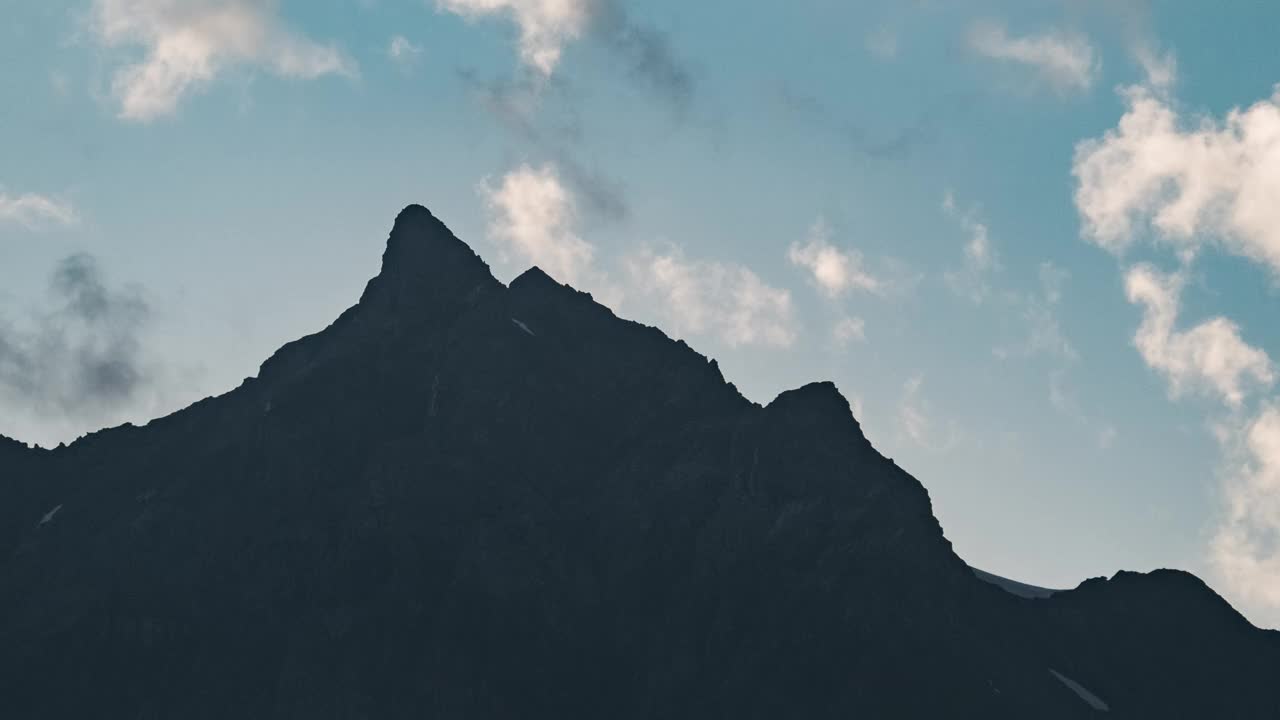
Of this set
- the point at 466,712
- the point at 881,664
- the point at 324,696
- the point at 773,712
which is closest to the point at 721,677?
the point at 773,712

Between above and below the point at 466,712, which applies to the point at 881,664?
above

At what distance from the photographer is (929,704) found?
198 m

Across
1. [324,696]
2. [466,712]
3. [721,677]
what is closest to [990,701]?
[721,677]

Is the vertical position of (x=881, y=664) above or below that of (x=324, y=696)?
above

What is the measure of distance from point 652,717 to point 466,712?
25117 mm

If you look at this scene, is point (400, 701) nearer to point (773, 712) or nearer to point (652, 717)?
point (652, 717)

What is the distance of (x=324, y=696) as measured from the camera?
650 ft

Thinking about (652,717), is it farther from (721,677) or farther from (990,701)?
(990,701)

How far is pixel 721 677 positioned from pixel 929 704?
28.1m

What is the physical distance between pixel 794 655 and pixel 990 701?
89.6 feet

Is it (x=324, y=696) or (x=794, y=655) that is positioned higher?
(x=794, y=655)

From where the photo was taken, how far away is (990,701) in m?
199

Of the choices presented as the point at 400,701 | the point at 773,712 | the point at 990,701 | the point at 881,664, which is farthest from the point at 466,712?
the point at 990,701

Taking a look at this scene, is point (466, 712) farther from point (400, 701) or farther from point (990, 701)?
point (990, 701)
